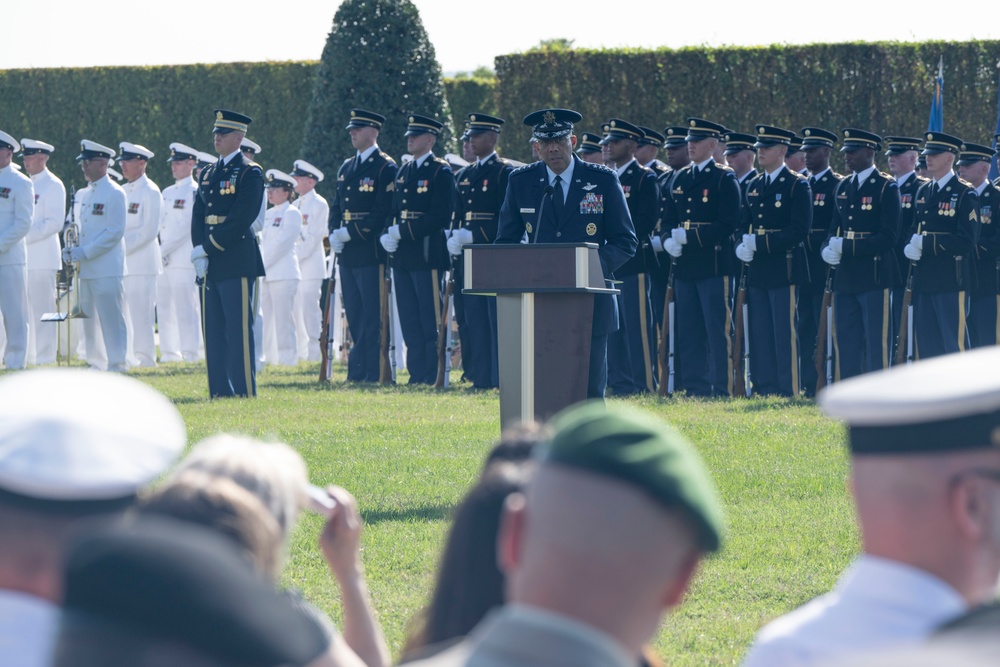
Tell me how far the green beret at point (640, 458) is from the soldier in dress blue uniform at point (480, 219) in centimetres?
1222

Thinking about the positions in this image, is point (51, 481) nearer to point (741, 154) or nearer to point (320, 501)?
point (320, 501)

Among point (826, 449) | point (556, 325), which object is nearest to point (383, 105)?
point (826, 449)

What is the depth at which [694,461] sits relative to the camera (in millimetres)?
1862

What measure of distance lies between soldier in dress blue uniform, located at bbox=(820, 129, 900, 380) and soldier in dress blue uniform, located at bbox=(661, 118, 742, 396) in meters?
0.93

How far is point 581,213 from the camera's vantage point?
834 cm

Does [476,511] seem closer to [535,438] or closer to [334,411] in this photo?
[535,438]

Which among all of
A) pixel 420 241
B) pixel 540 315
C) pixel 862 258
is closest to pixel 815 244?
A: pixel 862 258

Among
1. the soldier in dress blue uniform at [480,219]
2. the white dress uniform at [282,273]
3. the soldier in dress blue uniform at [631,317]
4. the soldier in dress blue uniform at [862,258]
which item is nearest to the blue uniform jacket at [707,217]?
the soldier in dress blue uniform at [631,317]

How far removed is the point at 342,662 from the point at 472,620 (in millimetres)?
218

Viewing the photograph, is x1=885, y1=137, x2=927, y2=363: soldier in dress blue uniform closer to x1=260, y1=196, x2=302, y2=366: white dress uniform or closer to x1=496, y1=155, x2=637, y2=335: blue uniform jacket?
x1=496, y1=155, x2=637, y2=335: blue uniform jacket

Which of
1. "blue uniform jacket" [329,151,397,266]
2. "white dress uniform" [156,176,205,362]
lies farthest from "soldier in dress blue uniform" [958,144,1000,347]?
"white dress uniform" [156,176,205,362]

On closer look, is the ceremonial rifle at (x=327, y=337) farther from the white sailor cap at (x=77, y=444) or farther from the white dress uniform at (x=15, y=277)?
the white sailor cap at (x=77, y=444)

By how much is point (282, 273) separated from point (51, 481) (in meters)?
17.4

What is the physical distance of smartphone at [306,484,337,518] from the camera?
104 inches
